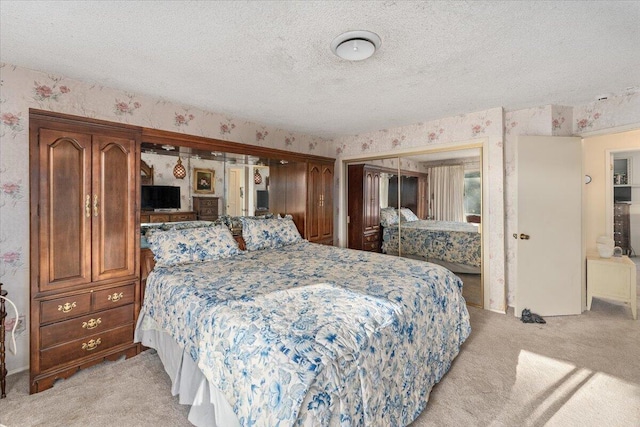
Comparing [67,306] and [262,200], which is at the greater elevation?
[262,200]

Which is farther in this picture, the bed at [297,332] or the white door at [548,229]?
the white door at [548,229]

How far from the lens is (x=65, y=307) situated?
217cm

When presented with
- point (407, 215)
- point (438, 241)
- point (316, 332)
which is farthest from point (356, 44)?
point (438, 241)

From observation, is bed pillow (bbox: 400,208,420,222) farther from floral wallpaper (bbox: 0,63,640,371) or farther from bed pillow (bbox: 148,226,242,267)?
bed pillow (bbox: 148,226,242,267)

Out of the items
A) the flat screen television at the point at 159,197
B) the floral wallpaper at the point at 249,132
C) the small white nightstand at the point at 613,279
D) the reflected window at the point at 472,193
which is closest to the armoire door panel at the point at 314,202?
the floral wallpaper at the point at 249,132

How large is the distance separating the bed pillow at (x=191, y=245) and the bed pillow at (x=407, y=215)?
231 centimetres

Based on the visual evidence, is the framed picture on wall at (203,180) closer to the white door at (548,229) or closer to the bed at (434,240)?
the bed at (434,240)

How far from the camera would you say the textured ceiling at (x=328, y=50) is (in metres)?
1.54

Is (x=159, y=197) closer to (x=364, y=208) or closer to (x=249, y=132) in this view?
(x=249, y=132)

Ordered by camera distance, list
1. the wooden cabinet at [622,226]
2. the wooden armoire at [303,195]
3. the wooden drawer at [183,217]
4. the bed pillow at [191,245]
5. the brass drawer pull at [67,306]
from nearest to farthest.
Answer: the brass drawer pull at [67,306] → the bed pillow at [191,245] → the wooden drawer at [183,217] → the wooden armoire at [303,195] → the wooden cabinet at [622,226]

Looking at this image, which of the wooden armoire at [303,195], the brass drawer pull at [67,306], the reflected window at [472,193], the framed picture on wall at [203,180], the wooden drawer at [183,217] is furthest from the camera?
the wooden armoire at [303,195]

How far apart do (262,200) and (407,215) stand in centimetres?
197

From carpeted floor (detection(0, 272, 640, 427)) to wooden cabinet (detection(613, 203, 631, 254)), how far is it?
4.55 meters

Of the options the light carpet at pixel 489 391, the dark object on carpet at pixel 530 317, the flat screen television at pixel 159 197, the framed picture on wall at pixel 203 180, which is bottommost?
the light carpet at pixel 489 391
